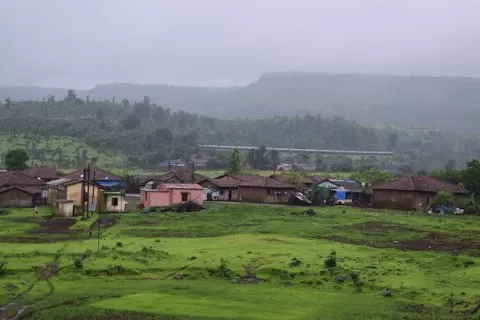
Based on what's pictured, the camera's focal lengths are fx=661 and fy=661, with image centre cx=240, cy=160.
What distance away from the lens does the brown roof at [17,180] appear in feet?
212

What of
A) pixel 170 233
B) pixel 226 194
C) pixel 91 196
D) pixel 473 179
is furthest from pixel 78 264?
pixel 473 179

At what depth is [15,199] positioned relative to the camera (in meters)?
62.3

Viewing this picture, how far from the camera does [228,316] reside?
22516mm

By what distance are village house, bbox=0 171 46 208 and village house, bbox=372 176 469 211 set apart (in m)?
35.1

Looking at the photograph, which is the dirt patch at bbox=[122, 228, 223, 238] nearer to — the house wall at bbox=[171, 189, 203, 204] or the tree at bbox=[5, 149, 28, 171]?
the house wall at bbox=[171, 189, 203, 204]

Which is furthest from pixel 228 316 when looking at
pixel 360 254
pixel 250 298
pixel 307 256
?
pixel 360 254

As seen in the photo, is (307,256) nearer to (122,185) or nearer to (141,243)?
(141,243)

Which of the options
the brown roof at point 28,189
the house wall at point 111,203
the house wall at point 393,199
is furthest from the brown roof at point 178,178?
the house wall at point 393,199

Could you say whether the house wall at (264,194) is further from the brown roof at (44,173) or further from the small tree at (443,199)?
the brown roof at (44,173)

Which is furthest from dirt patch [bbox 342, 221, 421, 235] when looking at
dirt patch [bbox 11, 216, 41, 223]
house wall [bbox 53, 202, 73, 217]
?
dirt patch [bbox 11, 216, 41, 223]

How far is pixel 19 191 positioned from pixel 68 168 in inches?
1870

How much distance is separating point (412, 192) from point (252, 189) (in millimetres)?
16988

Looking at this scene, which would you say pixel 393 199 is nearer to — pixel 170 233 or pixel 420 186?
pixel 420 186

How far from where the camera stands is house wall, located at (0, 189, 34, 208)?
6166 cm
